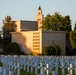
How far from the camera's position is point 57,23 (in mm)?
77375

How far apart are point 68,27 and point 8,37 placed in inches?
618

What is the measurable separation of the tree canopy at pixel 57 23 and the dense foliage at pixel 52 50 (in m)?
18.7

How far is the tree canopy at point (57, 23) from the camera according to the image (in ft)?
254

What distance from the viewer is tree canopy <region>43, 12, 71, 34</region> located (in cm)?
7728

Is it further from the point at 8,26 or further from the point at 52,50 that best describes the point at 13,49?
the point at 8,26

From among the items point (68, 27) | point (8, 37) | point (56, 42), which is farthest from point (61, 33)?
point (8, 37)

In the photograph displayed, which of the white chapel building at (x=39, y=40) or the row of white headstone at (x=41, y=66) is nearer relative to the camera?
the row of white headstone at (x=41, y=66)

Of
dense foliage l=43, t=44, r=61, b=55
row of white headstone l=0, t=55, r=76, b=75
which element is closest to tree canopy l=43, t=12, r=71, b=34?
dense foliage l=43, t=44, r=61, b=55

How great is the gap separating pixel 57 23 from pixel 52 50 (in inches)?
814

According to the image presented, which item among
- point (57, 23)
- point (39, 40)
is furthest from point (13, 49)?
point (57, 23)

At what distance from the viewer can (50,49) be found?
57031 millimetres

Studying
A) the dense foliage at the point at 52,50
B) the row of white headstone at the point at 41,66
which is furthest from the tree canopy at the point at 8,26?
the row of white headstone at the point at 41,66

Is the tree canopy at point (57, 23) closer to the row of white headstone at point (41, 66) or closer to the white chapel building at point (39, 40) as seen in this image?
the white chapel building at point (39, 40)

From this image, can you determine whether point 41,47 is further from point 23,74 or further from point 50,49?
point 23,74
